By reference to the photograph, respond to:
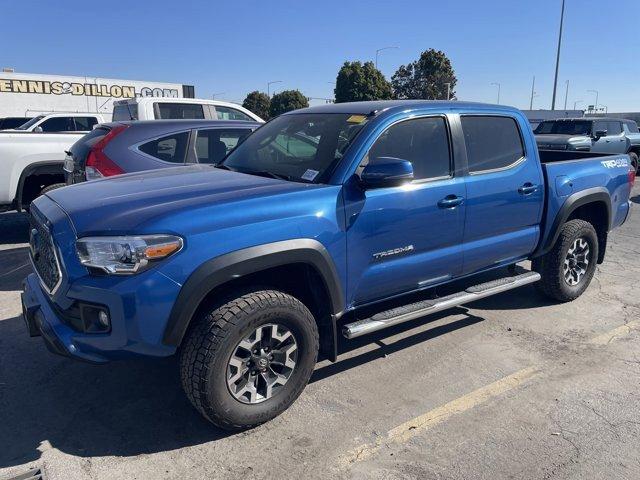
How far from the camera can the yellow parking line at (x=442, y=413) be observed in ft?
9.62

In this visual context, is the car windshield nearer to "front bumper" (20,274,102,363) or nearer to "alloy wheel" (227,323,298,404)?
"alloy wheel" (227,323,298,404)

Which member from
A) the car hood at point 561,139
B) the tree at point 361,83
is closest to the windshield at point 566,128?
the car hood at point 561,139

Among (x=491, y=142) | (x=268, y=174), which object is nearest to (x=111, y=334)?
(x=268, y=174)

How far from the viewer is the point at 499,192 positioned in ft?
13.8

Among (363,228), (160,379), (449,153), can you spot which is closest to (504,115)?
(449,153)

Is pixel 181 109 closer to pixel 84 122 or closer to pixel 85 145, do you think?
pixel 85 145

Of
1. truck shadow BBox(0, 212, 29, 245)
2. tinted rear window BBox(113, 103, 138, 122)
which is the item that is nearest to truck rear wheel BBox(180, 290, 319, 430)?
truck shadow BBox(0, 212, 29, 245)

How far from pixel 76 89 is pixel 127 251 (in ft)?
116

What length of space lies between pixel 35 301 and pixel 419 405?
2.46 metres

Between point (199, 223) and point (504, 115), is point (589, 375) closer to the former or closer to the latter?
point (504, 115)

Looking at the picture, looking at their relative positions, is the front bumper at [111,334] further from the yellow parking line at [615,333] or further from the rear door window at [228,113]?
the rear door window at [228,113]

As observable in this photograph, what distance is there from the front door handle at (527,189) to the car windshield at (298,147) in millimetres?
1593

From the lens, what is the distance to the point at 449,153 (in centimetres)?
398

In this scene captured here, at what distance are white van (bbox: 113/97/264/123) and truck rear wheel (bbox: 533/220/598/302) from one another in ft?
18.1
